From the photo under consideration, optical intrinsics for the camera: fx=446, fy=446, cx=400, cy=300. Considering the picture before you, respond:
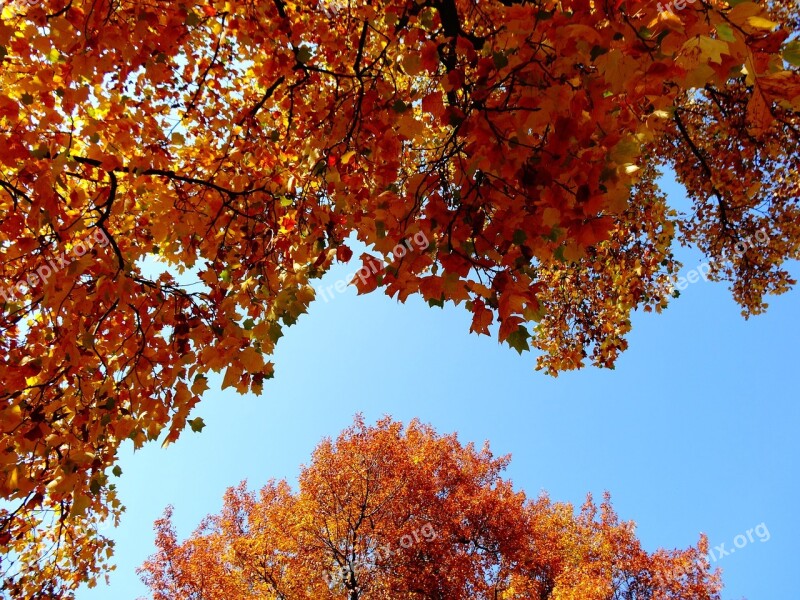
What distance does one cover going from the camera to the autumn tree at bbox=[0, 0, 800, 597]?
90.9 inches

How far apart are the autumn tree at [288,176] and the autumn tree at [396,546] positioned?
862cm

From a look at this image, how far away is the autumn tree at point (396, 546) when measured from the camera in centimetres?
1538

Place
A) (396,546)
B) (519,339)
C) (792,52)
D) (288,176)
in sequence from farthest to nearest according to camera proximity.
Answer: (396,546) < (288,176) < (519,339) < (792,52)

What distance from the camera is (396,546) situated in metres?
16.1

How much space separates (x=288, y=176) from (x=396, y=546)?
49.3ft

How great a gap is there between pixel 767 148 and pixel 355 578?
1586 cm

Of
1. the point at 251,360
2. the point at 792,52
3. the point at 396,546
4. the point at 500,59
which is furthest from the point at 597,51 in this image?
the point at 396,546

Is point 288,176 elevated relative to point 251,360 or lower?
elevated

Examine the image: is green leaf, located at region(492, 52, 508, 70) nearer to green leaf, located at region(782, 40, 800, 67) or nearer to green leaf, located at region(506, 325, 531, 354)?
green leaf, located at region(782, 40, 800, 67)

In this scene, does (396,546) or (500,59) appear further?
(396,546)

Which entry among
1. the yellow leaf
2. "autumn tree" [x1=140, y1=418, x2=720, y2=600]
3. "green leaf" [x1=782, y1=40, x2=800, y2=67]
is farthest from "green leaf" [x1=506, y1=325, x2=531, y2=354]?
"autumn tree" [x1=140, y1=418, x2=720, y2=600]
